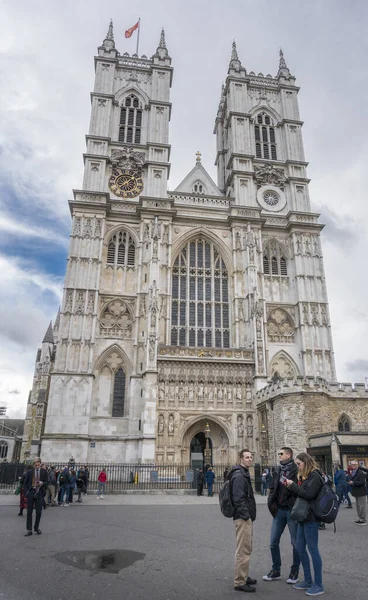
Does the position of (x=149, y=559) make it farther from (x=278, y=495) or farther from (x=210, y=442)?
(x=210, y=442)

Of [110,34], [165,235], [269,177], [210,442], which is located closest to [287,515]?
[210,442]

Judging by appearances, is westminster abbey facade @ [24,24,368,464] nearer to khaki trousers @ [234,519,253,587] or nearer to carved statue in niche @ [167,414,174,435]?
carved statue in niche @ [167,414,174,435]

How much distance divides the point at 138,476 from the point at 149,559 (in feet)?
57.1

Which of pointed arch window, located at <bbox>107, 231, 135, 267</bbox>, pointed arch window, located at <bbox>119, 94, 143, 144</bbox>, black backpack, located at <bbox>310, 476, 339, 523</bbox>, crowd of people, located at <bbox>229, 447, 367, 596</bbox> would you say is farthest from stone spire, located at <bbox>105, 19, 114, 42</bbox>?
black backpack, located at <bbox>310, 476, 339, 523</bbox>

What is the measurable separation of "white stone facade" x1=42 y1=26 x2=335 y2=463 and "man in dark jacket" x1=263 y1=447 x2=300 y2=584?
67.6 ft

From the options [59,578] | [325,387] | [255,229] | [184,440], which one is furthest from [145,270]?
[59,578]

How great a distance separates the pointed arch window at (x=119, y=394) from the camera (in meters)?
28.4

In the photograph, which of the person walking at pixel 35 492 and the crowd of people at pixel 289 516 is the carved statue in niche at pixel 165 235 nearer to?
the person walking at pixel 35 492

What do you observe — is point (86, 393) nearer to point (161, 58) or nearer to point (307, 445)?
point (307, 445)

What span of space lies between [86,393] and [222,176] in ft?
86.4

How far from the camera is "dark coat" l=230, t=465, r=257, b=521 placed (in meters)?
5.04

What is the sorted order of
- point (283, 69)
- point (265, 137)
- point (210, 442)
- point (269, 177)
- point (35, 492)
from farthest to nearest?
point (283, 69)
point (265, 137)
point (269, 177)
point (210, 442)
point (35, 492)

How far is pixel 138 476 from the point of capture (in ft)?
74.2

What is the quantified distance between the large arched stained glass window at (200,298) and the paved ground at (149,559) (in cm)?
2065
